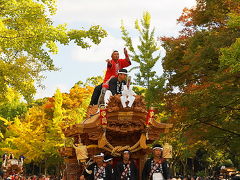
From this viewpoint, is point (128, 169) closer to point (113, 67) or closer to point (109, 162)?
point (109, 162)

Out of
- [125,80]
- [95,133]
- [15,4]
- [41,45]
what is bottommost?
[95,133]

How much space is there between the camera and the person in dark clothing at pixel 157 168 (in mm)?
7793

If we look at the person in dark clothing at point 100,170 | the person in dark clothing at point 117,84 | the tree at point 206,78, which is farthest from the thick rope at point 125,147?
the tree at point 206,78

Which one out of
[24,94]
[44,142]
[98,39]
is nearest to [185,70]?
[98,39]

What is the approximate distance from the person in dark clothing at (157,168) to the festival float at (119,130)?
21cm

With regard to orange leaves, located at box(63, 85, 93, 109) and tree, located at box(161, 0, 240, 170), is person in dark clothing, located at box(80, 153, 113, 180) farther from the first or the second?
orange leaves, located at box(63, 85, 93, 109)

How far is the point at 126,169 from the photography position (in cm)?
788

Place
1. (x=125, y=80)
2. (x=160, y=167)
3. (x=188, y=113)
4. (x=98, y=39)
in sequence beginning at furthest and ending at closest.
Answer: (x=188, y=113) < (x=98, y=39) < (x=125, y=80) < (x=160, y=167)

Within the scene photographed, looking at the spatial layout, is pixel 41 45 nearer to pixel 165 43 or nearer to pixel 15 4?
pixel 15 4

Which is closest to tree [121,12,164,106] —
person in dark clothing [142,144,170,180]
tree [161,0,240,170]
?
tree [161,0,240,170]

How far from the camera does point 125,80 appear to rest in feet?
30.2

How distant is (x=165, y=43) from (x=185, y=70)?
2.92 metres

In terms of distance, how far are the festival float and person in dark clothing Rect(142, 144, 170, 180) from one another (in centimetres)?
21

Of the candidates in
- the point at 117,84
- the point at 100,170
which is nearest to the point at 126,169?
the point at 100,170
